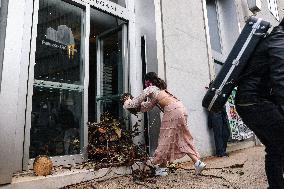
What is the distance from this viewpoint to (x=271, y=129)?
220 cm

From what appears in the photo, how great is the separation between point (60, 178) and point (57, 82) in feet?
5.04

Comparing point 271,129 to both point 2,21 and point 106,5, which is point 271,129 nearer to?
point 2,21

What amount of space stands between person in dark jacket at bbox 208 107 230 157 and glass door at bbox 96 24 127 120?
8.14ft

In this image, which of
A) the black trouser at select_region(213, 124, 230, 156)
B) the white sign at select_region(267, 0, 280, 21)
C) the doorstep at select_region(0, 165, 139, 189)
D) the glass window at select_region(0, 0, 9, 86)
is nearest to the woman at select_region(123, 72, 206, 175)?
the doorstep at select_region(0, 165, 139, 189)

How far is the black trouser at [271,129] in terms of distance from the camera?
2.17 metres

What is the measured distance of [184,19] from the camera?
6570 millimetres

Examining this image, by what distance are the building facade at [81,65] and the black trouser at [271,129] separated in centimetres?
246

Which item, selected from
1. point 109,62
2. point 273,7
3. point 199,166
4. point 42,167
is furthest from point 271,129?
point 273,7

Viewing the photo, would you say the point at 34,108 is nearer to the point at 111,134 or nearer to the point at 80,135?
the point at 80,135

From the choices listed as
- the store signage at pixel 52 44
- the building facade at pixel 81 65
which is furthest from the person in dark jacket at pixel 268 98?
the store signage at pixel 52 44

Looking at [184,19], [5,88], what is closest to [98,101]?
[5,88]

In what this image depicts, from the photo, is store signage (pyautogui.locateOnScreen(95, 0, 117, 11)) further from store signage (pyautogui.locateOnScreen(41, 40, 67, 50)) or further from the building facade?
store signage (pyautogui.locateOnScreen(41, 40, 67, 50))

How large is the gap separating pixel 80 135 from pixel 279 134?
121 inches

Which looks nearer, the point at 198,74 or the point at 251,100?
the point at 251,100
